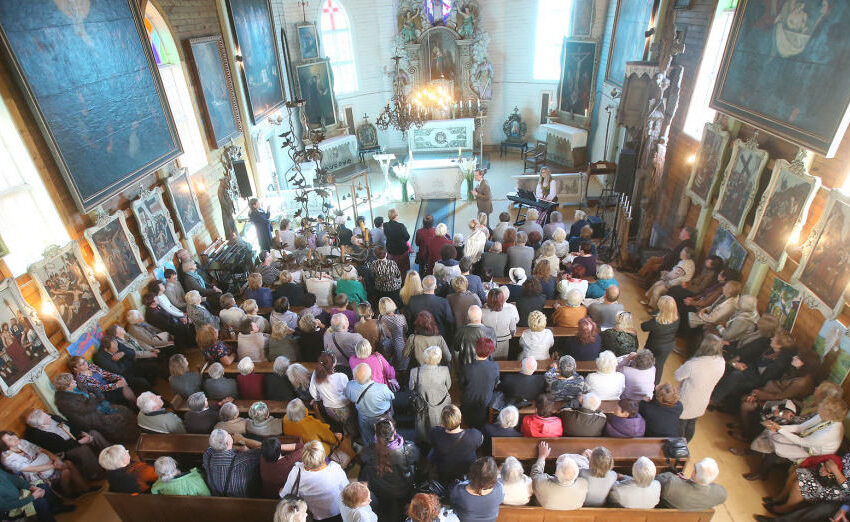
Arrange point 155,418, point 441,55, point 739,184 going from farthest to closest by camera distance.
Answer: point 441,55 → point 739,184 → point 155,418

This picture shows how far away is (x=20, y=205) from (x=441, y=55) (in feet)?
42.9

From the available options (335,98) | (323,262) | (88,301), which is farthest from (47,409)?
(335,98)

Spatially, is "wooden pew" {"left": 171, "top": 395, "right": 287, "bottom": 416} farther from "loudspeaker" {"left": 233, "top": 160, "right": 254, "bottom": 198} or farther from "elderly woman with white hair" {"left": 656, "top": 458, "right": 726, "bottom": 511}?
"loudspeaker" {"left": 233, "top": 160, "right": 254, "bottom": 198}

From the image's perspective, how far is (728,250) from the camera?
6402mm

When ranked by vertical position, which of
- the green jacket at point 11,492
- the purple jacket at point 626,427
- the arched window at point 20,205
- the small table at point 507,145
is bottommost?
the small table at point 507,145

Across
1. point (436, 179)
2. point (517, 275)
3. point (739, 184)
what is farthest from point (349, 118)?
point (739, 184)

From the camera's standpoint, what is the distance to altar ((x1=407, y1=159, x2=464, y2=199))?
11807mm

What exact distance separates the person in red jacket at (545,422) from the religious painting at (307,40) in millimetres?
12983

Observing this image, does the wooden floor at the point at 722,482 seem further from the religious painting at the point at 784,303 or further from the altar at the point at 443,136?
the altar at the point at 443,136

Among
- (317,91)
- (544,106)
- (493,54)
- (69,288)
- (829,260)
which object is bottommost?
(544,106)

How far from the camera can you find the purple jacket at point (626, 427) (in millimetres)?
3803

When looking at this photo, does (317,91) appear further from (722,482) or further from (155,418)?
(722,482)

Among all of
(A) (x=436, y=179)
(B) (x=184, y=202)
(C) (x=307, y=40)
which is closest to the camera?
(B) (x=184, y=202)

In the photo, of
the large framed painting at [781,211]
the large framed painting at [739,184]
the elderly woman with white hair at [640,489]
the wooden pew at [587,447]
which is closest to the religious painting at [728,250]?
the large framed painting at [739,184]
